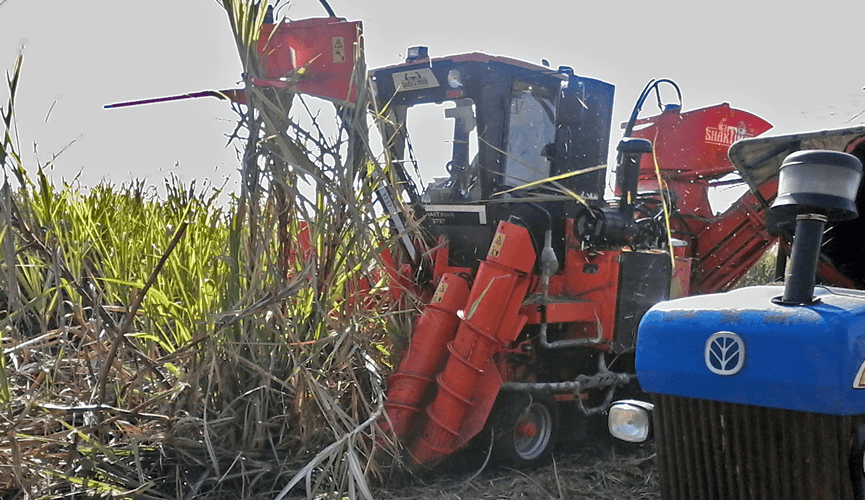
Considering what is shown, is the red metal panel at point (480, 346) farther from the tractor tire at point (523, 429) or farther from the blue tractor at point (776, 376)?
the blue tractor at point (776, 376)

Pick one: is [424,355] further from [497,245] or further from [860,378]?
[860,378]

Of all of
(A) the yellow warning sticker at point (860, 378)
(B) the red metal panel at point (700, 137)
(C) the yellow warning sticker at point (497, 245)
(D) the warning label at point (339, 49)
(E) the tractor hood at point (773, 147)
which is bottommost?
(C) the yellow warning sticker at point (497, 245)

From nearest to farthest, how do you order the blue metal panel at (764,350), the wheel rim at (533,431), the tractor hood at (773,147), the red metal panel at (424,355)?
the blue metal panel at (764,350) < the tractor hood at (773,147) < the red metal panel at (424,355) < the wheel rim at (533,431)

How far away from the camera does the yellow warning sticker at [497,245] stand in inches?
172

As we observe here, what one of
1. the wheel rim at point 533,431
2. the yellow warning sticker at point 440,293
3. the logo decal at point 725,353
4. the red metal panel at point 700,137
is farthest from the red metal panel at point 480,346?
the red metal panel at point 700,137

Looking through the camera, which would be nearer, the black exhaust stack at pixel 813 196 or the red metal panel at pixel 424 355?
the black exhaust stack at pixel 813 196

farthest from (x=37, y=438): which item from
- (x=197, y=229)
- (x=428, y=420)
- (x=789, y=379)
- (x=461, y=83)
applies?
(x=461, y=83)

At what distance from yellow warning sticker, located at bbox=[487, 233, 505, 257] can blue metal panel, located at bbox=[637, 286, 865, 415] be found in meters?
1.97

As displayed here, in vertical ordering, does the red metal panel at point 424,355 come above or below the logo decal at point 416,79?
below

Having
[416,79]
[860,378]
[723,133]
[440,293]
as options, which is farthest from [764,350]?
[723,133]

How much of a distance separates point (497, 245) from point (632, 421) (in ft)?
6.53

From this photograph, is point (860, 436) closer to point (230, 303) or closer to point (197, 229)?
point (230, 303)

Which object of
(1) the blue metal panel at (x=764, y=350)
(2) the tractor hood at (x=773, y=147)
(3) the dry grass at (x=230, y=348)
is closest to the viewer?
(1) the blue metal panel at (x=764, y=350)

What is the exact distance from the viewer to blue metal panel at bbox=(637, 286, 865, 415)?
6.55 feet
